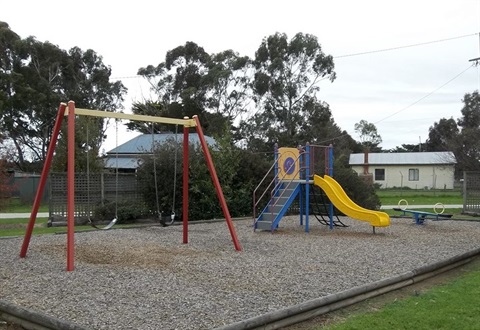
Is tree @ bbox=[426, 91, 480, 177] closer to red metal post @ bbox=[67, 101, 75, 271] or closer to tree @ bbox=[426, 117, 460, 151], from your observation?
tree @ bbox=[426, 117, 460, 151]

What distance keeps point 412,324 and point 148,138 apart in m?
33.5

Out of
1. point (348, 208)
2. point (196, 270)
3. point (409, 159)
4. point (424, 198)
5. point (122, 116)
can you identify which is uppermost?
point (409, 159)

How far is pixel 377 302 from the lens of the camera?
21.4 ft

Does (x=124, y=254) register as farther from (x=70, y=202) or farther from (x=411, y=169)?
(x=411, y=169)

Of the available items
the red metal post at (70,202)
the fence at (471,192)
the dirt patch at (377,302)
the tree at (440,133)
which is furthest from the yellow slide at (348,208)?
the tree at (440,133)

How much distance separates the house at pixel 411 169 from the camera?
50344 millimetres

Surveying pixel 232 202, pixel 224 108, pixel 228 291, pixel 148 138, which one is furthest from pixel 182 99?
pixel 228 291

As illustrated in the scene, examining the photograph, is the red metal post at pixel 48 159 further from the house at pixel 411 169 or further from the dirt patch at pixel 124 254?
the house at pixel 411 169

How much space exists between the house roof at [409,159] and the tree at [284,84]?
996 cm

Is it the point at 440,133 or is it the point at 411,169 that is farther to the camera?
the point at 440,133

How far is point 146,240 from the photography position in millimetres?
11984

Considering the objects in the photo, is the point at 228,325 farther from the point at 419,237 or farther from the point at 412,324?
the point at 419,237

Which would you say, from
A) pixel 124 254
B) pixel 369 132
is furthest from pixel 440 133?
pixel 124 254

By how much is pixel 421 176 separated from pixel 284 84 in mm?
17391
